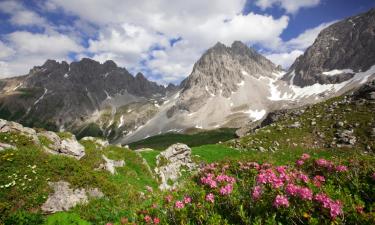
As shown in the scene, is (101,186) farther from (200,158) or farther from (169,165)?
(200,158)

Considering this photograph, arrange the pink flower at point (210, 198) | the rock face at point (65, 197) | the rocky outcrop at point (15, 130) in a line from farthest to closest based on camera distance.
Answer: the rocky outcrop at point (15, 130) → the rock face at point (65, 197) → the pink flower at point (210, 198)

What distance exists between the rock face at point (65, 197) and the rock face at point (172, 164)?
8650 millimetres

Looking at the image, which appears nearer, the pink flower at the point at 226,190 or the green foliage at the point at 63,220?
the pink flower at the point at 226,190

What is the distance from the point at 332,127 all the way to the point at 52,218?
43.5 m

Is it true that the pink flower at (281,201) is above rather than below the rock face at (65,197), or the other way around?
above

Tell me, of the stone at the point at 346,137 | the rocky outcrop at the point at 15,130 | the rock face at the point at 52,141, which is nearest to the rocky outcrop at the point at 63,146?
the rock face at the point at 52,141

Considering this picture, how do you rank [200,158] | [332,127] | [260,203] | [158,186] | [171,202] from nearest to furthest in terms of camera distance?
[260,203], [171,202], [158,186], [200,158], [332,127]

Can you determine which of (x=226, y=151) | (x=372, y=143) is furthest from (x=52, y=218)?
(x=372, y=143)

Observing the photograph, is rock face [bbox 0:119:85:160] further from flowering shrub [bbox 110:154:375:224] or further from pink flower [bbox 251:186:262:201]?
pink flower [bbox 251:186:262:201]

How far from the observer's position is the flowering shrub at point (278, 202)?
7.02 metres

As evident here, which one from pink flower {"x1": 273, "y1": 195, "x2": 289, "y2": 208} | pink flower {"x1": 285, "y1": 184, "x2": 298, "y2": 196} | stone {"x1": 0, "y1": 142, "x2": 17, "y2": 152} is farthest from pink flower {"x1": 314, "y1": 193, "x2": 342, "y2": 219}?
stone {"x1": 0, "y1": 142, "x2": 17, "y2": 152}

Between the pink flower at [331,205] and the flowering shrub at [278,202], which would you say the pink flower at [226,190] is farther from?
the pink flower at [331,205]

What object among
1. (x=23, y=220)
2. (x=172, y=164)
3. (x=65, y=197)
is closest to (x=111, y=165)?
(x=65, y=197)

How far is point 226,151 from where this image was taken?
39.5 m
